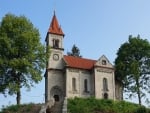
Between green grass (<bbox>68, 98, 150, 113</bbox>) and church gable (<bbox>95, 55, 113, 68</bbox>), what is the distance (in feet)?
35.1

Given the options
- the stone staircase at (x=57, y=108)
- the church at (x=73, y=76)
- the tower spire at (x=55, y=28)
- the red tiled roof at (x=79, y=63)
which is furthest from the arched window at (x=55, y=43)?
the stone staircase at (x=57, y=108)

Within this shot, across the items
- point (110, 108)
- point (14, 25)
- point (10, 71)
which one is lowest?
point (110, 108)

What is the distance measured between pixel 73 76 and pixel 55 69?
2770 mm

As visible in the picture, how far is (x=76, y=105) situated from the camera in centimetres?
3953

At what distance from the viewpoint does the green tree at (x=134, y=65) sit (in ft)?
176

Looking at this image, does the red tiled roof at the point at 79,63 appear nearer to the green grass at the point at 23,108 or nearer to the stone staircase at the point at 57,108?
the stone staircase at the point at 57,108

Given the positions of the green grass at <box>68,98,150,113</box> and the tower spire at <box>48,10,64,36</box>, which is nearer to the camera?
the green grass at <box>68,98,150,113</box>

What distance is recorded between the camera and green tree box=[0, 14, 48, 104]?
137 feet

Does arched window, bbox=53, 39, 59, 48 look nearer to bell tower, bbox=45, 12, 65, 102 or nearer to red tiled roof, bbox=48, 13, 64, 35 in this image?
bell tower, bbox=45, 12, 65, 102

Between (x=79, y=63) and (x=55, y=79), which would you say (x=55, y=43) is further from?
(x=55, y=79)

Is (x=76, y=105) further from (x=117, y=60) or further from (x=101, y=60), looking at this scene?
(x=117, y=60)

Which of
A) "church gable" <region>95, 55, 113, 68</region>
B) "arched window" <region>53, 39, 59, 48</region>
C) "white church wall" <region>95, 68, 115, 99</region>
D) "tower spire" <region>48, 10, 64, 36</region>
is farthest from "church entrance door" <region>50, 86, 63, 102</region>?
"tower spire" <region>48, 10, 64, 36</region>

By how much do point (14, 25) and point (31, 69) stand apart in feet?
19.8

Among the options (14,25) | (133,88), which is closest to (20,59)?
(14,25)
